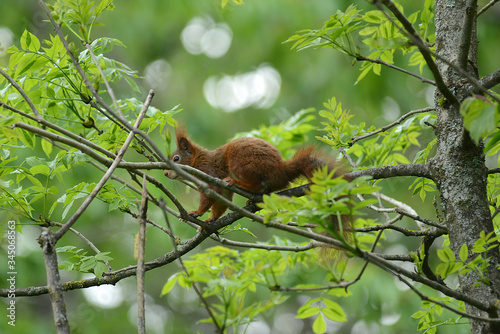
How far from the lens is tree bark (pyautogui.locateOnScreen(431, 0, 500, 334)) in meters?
1.72

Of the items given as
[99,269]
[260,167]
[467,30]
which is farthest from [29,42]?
[467,30]

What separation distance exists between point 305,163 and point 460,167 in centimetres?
101

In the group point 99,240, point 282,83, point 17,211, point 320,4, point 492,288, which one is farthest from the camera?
point 282,83

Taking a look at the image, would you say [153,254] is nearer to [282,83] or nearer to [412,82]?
[282,83]

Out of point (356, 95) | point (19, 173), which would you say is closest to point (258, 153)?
point (19, 173)

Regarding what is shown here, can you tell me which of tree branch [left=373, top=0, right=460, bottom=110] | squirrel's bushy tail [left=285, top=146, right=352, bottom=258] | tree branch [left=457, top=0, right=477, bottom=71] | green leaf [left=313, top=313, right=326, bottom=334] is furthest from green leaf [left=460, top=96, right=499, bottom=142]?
squirrel's bushy tail [left=285, top=146, right=352, bottom=258]

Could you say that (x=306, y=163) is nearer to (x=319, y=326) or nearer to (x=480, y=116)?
(x=319, y=326)

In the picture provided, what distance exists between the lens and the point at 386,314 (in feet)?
21.7

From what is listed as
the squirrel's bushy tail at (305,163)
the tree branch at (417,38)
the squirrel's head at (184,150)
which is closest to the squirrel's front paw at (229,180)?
the squirrel's bushy tail at (305,163)

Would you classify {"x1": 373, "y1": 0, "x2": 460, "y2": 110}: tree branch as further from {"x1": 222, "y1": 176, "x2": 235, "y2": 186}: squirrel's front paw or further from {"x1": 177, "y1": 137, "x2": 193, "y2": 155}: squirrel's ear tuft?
{"x1": 177, "y1": 137, "x2": 193, "y2": 155}: squirrel's ear tuft

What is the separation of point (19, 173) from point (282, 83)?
6484 mm

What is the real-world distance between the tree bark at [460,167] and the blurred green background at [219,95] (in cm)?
370

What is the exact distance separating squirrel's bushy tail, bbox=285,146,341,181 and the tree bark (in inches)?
29.5

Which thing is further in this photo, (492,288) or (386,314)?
(386,314)
